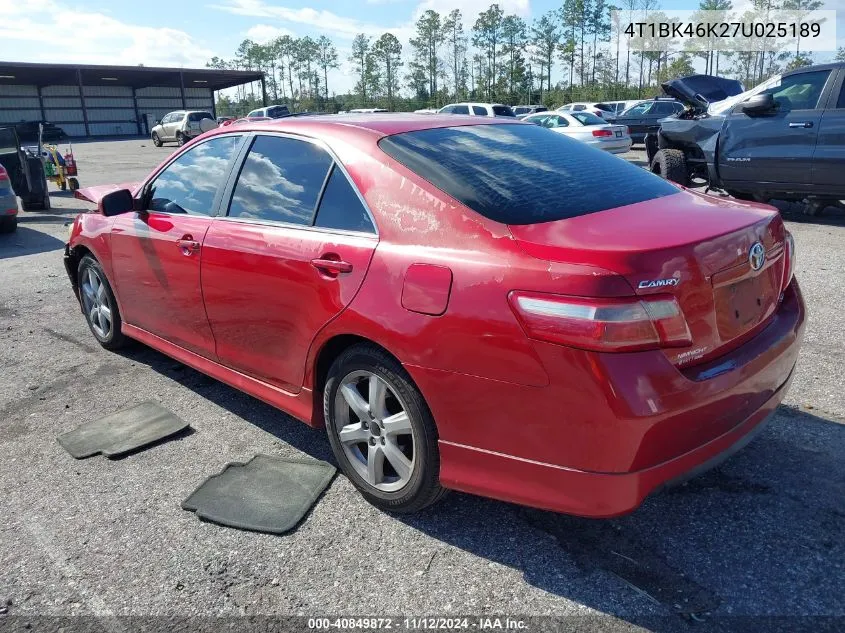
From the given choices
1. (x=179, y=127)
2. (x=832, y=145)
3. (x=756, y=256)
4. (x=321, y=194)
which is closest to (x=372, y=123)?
(x=321, y=194)

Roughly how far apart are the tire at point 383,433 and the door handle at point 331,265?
1.05 feet

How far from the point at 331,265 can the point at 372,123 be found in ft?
2.70

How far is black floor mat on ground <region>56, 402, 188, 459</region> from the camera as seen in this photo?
143 inches

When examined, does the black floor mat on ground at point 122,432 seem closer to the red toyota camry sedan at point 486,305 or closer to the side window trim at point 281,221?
the red toyota camry sedan at point 486,305

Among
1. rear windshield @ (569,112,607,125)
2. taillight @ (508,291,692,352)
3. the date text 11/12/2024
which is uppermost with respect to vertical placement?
rear windshield @ (569,112,607,125)

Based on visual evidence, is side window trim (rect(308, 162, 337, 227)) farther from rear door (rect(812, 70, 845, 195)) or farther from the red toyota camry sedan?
rear door (rect(812, 70, 845, 195))

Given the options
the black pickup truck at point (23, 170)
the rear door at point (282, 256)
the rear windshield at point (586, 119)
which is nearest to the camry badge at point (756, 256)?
the rear door at point (282, 256)

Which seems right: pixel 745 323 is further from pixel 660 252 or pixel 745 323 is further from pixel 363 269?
pixel 363 269

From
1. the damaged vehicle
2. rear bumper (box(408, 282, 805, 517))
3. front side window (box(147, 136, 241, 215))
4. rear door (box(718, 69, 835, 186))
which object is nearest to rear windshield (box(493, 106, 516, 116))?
the damaged vehicle

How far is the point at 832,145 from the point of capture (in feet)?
26.9

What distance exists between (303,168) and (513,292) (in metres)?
1.45

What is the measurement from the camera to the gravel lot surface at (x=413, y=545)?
7.91ft

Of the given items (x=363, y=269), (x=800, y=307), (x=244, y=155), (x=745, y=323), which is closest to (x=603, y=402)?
(x=745, y=323)

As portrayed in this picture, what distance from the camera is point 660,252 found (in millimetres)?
2236
